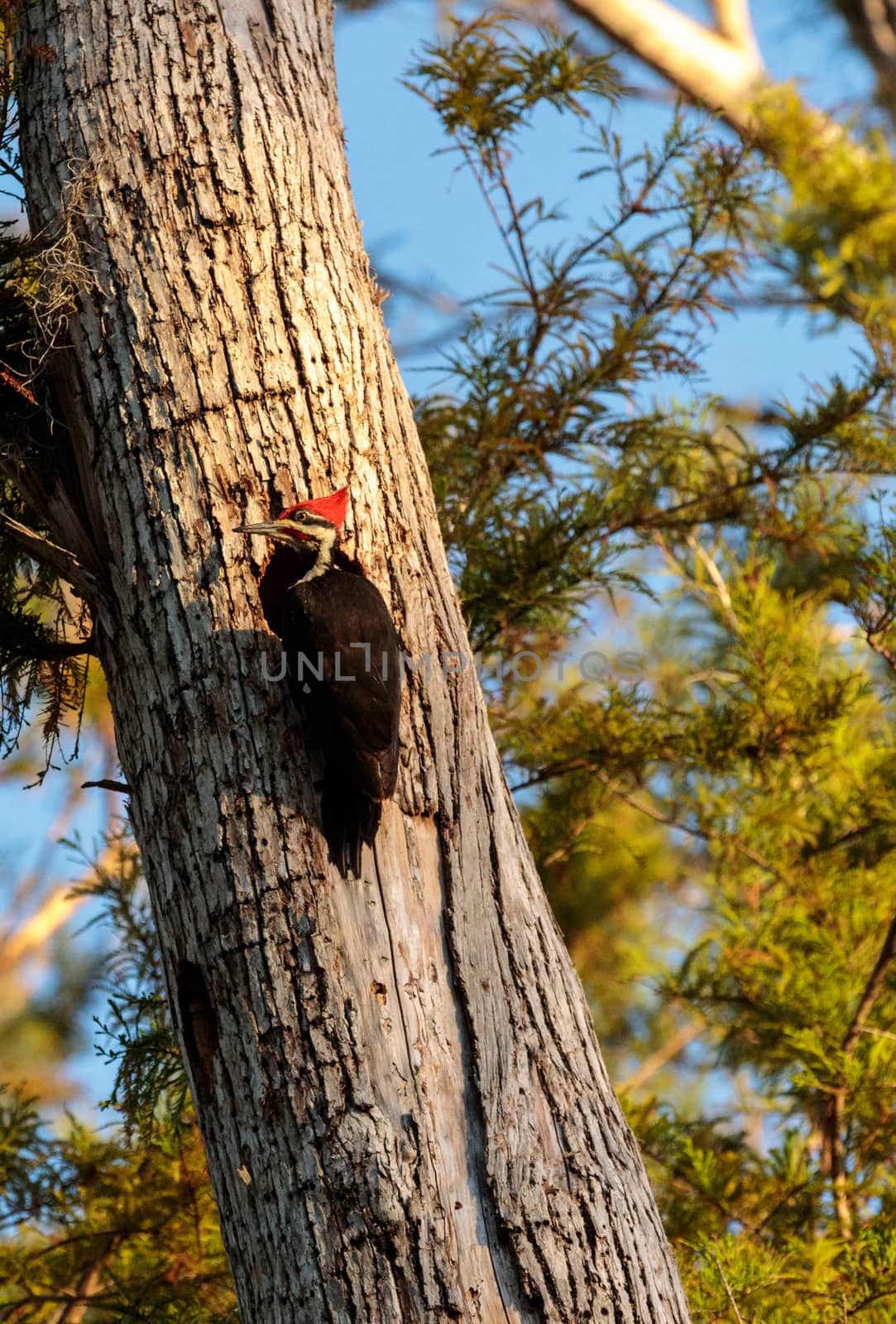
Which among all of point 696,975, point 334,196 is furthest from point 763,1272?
point 334,196

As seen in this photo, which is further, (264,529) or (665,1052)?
(665,1052)

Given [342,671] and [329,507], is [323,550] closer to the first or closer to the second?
[329,507]

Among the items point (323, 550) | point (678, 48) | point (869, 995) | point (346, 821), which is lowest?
point (869, 995)

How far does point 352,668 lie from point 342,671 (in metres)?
0.03

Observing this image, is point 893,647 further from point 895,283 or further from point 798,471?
point 895,283

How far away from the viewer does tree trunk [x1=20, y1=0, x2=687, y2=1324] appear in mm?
2414

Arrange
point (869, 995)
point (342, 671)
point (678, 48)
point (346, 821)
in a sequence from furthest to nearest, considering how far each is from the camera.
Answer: point (678, 48), point (869, 995), point (342, 671), point (346, 821)

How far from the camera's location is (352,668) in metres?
2.81

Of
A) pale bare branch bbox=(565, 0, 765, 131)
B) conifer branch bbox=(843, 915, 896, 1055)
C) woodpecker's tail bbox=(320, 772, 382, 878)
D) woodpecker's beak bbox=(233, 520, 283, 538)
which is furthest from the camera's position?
pale bare branch bbox=(565, 0, 765, 131)

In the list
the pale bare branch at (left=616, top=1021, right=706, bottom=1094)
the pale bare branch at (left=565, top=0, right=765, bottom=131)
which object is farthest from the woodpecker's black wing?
the pale bare branch at (left=565, top=0, right=765, bottom=131)

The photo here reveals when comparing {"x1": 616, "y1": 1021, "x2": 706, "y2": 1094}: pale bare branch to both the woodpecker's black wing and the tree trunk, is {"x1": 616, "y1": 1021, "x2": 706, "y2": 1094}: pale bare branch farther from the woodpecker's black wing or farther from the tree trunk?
the woodpecker's black wing

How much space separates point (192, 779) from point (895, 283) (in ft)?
16.0

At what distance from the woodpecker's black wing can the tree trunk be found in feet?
0.30

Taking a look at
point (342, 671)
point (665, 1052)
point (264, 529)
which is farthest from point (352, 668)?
point (665, 1052)
